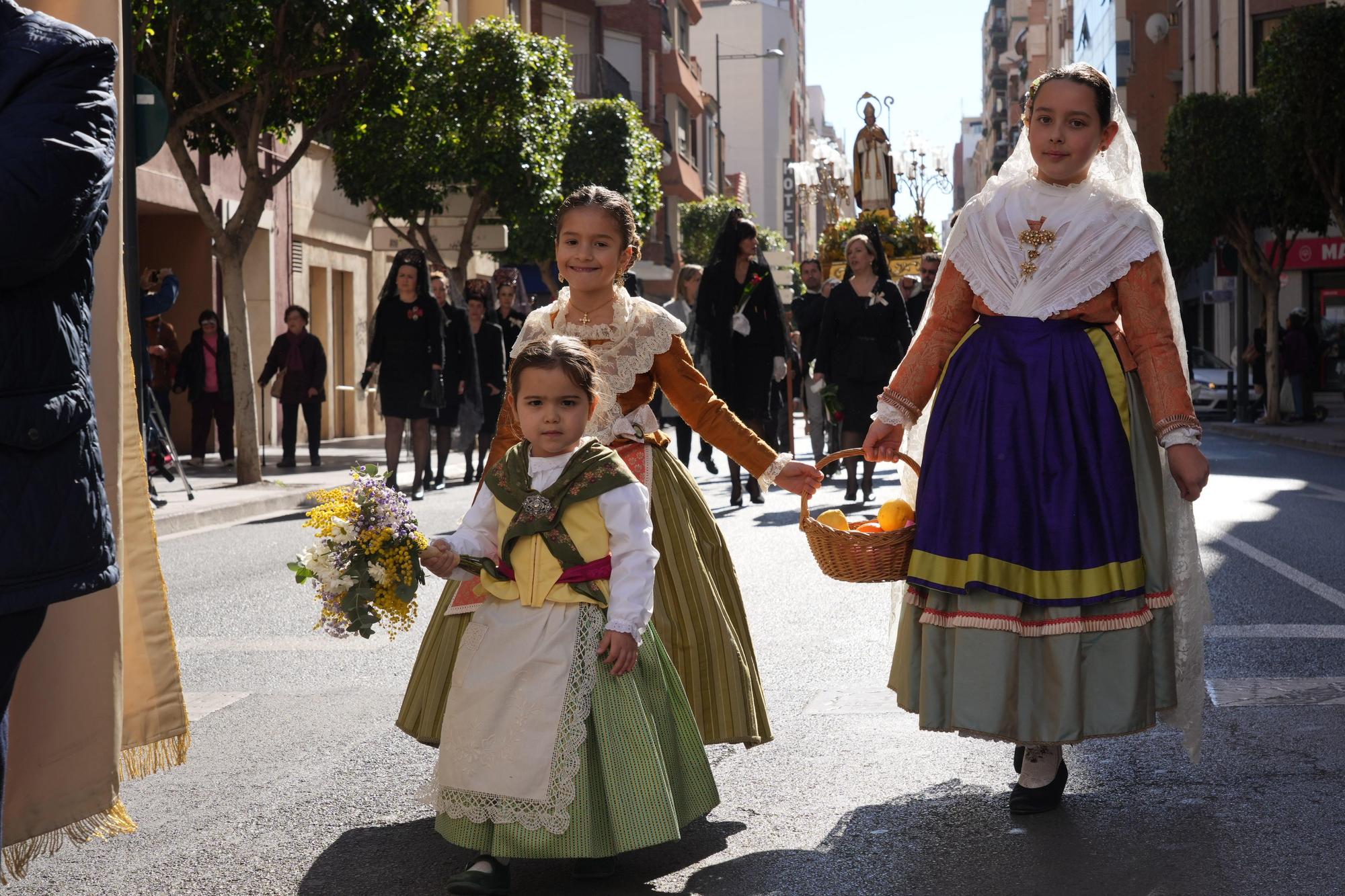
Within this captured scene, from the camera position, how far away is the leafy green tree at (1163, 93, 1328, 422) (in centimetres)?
3114

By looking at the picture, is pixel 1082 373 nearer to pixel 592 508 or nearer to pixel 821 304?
pixel 592 508

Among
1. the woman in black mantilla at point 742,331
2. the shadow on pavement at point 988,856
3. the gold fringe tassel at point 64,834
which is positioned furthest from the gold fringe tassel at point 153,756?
the woman in black mantilla at point 742,331

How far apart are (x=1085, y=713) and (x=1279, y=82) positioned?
24636mm

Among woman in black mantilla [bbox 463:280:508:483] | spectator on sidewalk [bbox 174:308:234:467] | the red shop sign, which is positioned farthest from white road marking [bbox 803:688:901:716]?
the red shop sign

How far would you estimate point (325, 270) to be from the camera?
31.8 meters

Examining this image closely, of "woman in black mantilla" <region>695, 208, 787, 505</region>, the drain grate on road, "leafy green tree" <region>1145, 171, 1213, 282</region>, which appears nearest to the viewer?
the drain grate on road

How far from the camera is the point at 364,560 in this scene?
377cm

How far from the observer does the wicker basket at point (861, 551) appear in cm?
461

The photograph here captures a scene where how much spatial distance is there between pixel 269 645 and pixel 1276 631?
4.35 meters

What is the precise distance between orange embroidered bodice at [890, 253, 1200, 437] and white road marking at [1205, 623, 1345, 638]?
10.1 feet

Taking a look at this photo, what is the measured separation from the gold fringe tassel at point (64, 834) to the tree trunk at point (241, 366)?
13.9 metres

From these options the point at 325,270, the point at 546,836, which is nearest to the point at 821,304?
the point at 546,836

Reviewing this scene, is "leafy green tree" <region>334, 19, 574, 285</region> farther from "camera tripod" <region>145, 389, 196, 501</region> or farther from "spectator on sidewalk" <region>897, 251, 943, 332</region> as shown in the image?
"spectator on sidewalk" <region>897, 251, 943, 332</region>

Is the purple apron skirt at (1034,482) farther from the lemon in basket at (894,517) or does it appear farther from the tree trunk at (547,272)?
the tree trunk at (547,272)
